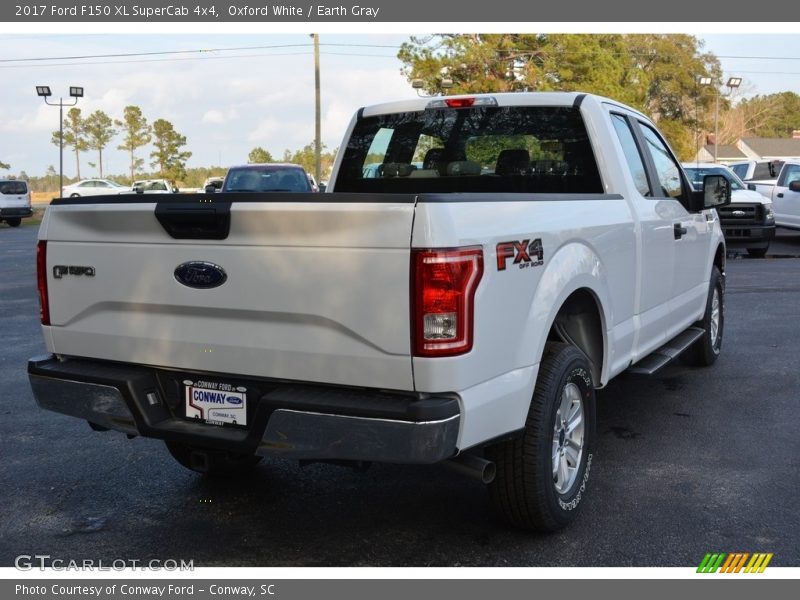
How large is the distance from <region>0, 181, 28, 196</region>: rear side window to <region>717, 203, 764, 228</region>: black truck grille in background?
24916mm

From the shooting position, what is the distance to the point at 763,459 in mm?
4777

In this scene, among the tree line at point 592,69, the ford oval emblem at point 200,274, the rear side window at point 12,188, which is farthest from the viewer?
the tree line at point 592,69

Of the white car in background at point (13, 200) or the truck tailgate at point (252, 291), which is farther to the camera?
the white car in background at point (13, 200)

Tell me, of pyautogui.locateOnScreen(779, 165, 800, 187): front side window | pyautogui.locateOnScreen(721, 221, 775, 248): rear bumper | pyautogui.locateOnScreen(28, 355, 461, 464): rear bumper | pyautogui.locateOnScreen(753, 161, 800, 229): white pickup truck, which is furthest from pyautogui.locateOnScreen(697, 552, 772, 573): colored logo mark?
pyautogui.locateOnScreen(779, 165, 800, 187): front side window

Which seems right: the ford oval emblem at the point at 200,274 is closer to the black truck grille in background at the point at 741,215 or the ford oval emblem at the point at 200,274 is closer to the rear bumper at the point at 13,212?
the black truck grille in background at the point at 741,215

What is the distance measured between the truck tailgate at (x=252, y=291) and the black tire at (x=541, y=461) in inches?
29.7

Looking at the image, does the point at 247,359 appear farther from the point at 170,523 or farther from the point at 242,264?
the point at 170,523

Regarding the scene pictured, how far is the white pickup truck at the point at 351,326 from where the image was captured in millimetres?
3023

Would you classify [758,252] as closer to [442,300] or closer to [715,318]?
[715,318]

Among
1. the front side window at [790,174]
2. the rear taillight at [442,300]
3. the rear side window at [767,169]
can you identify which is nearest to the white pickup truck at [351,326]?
the rear taillight at [442,300]

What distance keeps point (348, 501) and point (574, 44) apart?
131ft

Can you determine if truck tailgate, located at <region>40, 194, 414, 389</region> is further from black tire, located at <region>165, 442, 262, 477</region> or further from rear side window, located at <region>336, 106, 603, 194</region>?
rear side window, located at <region>336, 106, 603, 194</region>

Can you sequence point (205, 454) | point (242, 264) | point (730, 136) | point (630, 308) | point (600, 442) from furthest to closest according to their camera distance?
point (730, 136)
point (600, 442)
point (630, 308)
point (205, 454)
point (242, 264)

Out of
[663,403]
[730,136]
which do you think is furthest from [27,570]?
[730,136]
